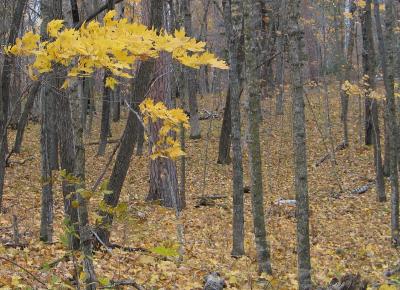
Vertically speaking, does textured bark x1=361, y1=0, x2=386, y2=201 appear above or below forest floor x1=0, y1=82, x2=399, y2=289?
above

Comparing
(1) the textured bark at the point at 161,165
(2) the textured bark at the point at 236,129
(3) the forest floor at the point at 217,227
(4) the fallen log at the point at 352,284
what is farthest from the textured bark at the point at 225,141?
(4) the fallen log at the point at 352,284

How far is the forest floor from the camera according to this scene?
6.00 m

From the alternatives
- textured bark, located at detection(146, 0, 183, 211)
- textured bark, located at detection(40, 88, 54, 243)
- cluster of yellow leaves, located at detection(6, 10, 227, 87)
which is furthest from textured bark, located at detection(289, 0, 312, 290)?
textured bark, located at detection(146, 0, 183, 211)

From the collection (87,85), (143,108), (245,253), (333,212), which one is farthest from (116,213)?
(87,85)

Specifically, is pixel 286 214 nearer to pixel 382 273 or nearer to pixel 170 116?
pixel 382 273

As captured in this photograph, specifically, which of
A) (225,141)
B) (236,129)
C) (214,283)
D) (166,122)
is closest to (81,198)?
(166,122)

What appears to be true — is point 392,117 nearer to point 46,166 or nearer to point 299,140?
point 299,140

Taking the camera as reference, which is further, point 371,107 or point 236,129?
point 371,107

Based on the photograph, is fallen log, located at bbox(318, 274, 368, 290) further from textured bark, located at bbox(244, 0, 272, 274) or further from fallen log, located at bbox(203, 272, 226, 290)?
textured bark, located at bbox(244, 0, 272, 274)

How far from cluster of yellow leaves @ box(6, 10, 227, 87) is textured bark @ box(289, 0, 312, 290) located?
98.4 inches

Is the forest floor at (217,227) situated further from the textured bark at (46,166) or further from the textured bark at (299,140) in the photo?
the textured bark at (299,140)

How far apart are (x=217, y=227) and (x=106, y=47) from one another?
7898 mm

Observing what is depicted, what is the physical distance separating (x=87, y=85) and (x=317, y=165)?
8943 mm

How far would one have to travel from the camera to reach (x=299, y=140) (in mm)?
5684
